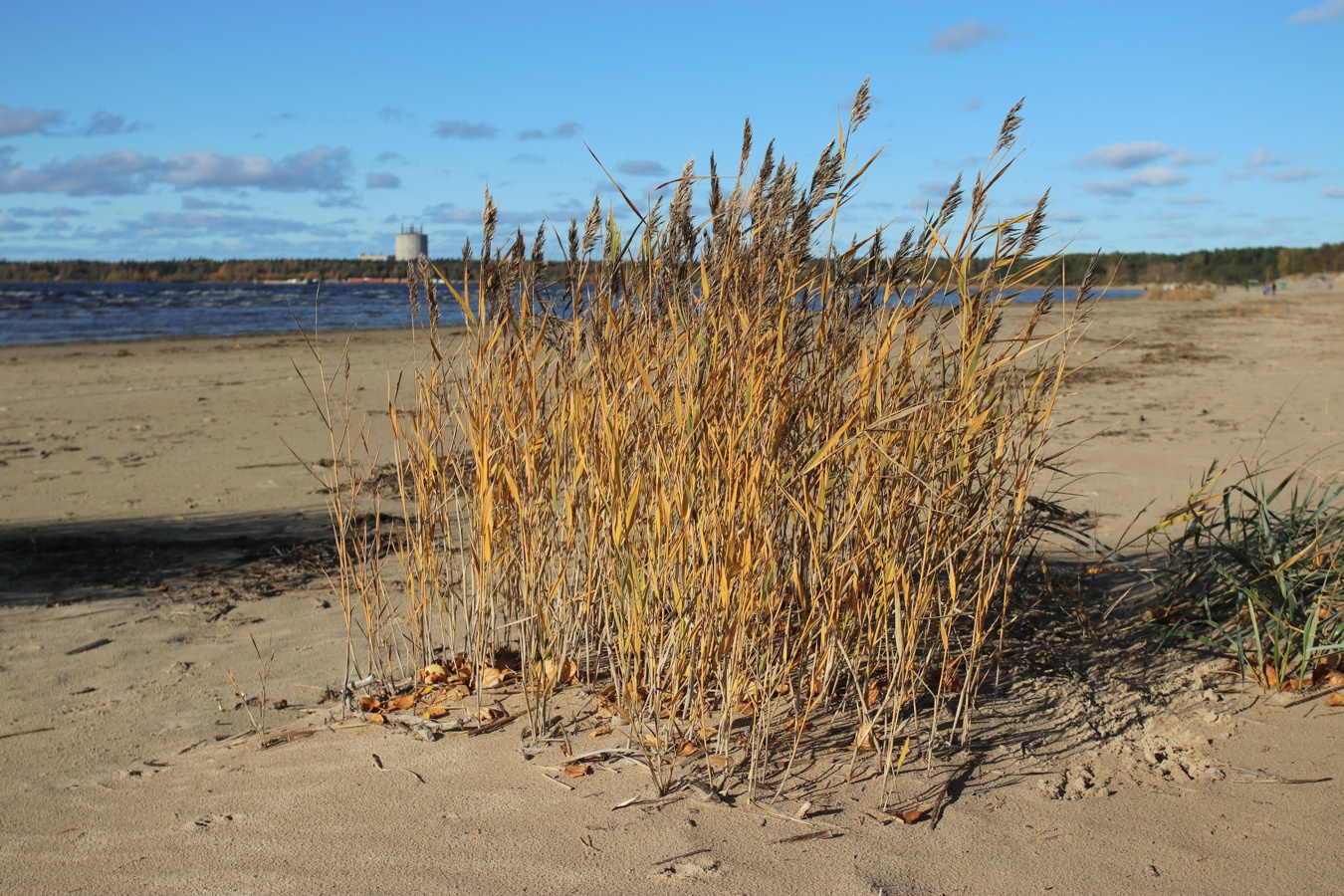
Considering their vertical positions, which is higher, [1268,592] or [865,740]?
[1268,592]

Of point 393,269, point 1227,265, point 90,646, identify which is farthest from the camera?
point 393,269

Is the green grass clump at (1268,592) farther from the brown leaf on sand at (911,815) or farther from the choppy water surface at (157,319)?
the choppy water surface at (157,319)

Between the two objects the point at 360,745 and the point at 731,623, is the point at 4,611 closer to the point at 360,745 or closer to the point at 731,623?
the point at 360,745

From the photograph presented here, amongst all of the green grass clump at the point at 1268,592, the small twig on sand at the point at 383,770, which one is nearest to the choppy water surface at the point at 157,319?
the small twig on sand at the point at 383,770

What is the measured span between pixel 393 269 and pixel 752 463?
73.4 metres

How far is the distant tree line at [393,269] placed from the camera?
50.5 metres

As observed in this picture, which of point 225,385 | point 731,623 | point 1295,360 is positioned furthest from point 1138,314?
point 731,623

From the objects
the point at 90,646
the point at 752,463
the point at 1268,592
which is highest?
Answer: the point at 752,463

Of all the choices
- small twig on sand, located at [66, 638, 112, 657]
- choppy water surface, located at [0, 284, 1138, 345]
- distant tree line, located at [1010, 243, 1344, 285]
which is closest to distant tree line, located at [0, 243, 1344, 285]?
distant tree line, located at [1010, 243, 1344, 285]

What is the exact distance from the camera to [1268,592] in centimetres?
273

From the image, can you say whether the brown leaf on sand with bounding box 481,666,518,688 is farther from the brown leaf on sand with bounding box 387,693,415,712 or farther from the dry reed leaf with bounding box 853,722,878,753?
the dry reed leaf with bounding box 853,722,878,753

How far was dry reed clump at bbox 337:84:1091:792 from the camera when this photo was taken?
2.06 m

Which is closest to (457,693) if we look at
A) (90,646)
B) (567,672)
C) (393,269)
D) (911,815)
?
(567,672)

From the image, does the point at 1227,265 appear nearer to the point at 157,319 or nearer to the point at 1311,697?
the point at 157,319
